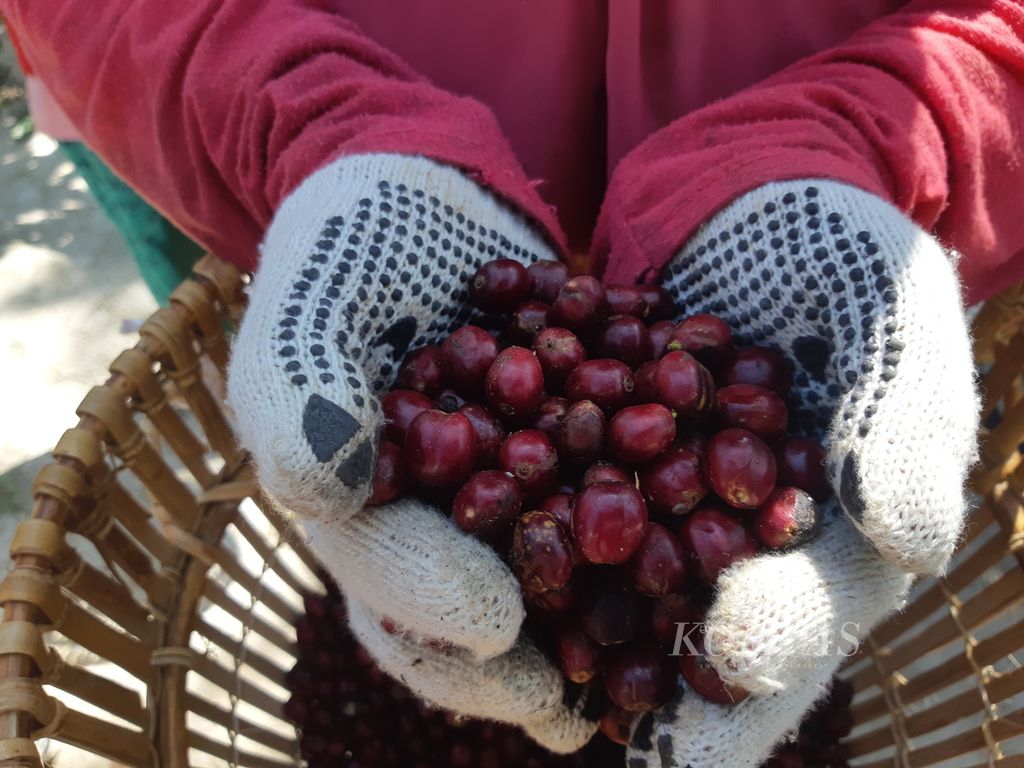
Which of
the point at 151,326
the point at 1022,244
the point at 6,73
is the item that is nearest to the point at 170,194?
the point at 151,326

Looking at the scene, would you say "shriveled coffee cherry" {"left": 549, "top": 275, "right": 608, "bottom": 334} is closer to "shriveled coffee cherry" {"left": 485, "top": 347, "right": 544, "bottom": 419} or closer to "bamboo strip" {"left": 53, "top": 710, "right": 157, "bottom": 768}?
"shriveled coffee cherry" {"left": 485, "top": 347, "right": 544, "bottom": 419}

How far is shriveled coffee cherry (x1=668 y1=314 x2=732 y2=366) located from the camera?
96 centimetres

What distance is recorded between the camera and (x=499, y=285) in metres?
0.99

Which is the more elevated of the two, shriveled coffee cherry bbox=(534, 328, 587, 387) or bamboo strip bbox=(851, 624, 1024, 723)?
shriveled coffee cherry bbox=(534, 328, 587, 387)

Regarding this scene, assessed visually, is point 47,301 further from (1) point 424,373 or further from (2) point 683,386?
(2) point 683,386

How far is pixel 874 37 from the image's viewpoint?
1.06 meters

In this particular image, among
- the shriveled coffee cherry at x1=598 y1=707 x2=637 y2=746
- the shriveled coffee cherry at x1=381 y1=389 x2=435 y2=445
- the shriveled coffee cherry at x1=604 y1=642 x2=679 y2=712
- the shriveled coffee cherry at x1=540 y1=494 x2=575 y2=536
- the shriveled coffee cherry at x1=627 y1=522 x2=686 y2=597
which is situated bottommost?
the shriveled coffee cherry at x1=598 y1=707 x2=637 y2=746

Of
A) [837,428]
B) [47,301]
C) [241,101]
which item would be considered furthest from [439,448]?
[47,301]

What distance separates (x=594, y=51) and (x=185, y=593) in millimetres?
971

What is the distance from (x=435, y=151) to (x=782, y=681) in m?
0.69

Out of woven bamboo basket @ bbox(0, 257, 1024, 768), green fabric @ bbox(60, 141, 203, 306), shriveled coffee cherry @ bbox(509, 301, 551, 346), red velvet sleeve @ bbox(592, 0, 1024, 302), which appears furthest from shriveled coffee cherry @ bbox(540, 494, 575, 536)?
green fabric @ bbox(60, 141, 203, 306)

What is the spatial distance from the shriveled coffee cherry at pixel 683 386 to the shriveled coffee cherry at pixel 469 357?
0.62ft

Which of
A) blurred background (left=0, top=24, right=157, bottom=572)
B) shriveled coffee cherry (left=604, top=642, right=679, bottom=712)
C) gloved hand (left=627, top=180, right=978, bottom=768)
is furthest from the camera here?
blurred background (left=0, top=24, right=157, bottom=572)

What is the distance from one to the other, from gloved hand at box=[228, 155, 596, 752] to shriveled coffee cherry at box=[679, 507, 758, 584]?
0.18 m
